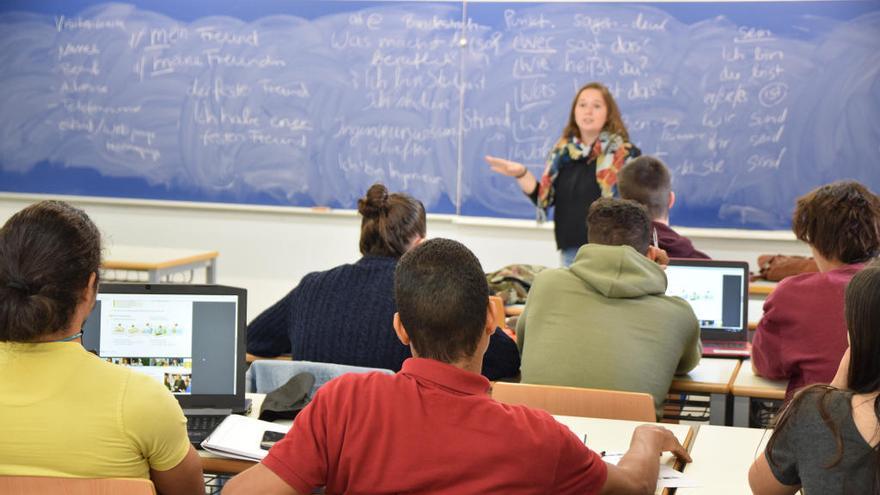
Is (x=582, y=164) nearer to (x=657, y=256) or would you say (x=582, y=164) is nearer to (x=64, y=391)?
(x=657, y=256)

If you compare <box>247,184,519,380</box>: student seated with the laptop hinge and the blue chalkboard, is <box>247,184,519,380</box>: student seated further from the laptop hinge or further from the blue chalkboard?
the blue chalkboard

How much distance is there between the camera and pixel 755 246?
6043mm

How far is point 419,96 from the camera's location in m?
6.56

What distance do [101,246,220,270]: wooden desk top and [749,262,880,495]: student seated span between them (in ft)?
14.6

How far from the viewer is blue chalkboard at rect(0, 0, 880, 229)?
5.95m

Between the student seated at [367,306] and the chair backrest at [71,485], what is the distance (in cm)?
147

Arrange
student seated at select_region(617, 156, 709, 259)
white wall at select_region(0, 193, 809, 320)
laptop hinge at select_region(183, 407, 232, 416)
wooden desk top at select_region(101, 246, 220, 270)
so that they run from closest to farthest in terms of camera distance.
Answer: laptop hinge at select_region(183, 407, 232, 416)
student seated at select_region(617, 156, 709, 259)
wooden desk top at select_region(101, 246, 220, 270)
white wall at select_region(0, 193, 809, 320)

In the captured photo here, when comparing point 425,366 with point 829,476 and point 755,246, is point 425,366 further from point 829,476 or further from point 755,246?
point 755,246

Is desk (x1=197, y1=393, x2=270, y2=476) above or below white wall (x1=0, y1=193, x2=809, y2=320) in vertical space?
below

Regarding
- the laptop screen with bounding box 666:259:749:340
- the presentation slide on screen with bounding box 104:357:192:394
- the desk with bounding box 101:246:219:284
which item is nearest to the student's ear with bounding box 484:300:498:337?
the presentation slide on screen with bounding box 104:357:192:394

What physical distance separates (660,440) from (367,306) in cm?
126

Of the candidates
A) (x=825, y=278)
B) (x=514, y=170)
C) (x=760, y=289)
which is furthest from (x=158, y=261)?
(x=825, y=278)

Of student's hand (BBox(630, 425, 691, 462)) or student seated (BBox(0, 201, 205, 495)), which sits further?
student's hand (BBox(630, 425, 691, 462))

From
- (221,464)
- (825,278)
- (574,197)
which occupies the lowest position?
(221,464)
